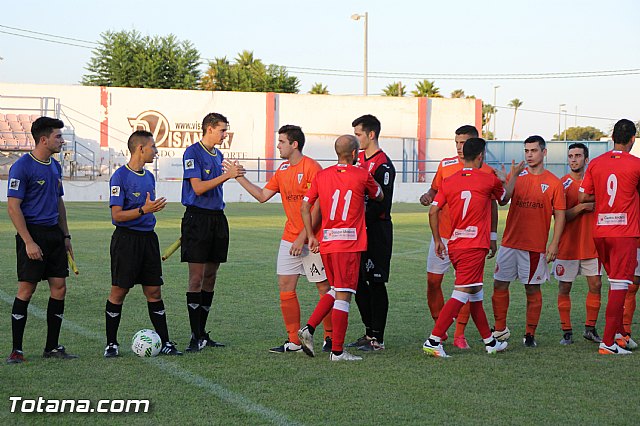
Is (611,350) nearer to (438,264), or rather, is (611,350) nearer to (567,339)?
(567,339)

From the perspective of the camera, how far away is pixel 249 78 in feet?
224

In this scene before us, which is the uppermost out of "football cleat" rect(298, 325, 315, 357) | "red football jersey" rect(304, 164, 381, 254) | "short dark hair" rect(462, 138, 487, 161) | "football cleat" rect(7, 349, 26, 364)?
"short dark hair" rect(462, 138, 487, 161)

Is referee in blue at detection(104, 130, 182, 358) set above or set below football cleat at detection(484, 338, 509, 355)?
above

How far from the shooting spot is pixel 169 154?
162 feet

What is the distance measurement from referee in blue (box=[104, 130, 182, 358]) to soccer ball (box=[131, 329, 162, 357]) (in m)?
0.14

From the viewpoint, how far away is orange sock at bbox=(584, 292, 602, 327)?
8594 millimetres

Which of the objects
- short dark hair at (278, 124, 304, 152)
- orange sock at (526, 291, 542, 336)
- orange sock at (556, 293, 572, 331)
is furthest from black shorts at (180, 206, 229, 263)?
orange sock at (556, 293, 572, 331)

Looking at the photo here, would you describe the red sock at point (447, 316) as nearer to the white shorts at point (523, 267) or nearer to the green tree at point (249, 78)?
the white shorts at point (523, 267)

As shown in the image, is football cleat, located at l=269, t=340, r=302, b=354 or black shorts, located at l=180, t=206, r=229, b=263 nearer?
football cleat, located at l=269, t=340, r=302, b=354

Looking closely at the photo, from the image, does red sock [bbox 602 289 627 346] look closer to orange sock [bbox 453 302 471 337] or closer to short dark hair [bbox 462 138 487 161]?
orange sock [bbox 453 302 471 337]

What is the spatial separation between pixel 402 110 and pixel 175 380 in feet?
159

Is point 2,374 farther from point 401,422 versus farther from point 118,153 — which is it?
point 118,153

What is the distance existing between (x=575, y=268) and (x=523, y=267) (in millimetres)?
702

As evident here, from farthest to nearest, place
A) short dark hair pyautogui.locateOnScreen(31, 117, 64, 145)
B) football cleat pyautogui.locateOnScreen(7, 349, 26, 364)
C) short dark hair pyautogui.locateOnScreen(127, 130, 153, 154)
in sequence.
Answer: short dark hair pyautogui.locateOnScreen(127, 130, 153, 154), short dark hair pyautogui.locateOnScreen(31, 117, 64, 145), football cleat pyautogui.locateOnScreen(7, 349, 26, 364)
